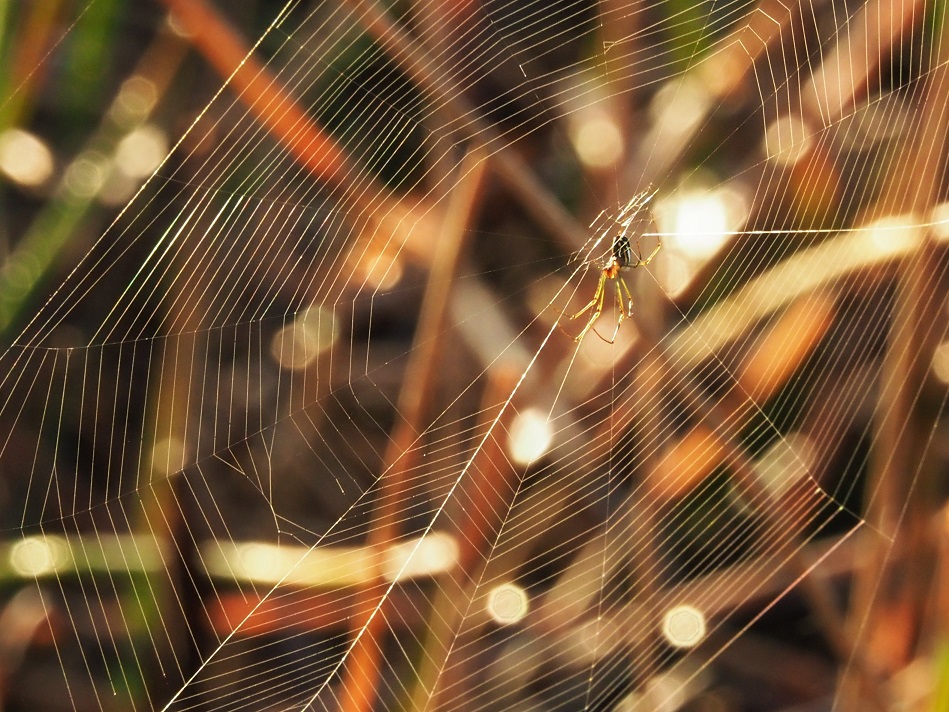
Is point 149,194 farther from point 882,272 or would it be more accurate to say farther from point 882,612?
point 882,612

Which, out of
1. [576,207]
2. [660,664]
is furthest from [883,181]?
[660,664]

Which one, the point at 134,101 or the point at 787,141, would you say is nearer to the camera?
the point at 787,141

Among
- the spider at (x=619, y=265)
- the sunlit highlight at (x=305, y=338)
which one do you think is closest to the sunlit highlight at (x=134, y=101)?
the sunlit highlight at (x=305, y=338)

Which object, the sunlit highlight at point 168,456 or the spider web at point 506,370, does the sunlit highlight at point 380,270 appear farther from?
the sunlit highlight at point 168,456

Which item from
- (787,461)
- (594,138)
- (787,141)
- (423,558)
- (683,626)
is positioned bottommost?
(683,626)

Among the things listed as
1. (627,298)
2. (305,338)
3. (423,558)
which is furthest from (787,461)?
(305,338)

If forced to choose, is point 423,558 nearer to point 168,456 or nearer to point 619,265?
point 168,456

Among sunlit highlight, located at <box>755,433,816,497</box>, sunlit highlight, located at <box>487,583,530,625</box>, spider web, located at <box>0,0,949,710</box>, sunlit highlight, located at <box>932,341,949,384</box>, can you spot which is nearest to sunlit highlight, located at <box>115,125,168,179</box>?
spider web, located at <box>0,0,949,710</box>
